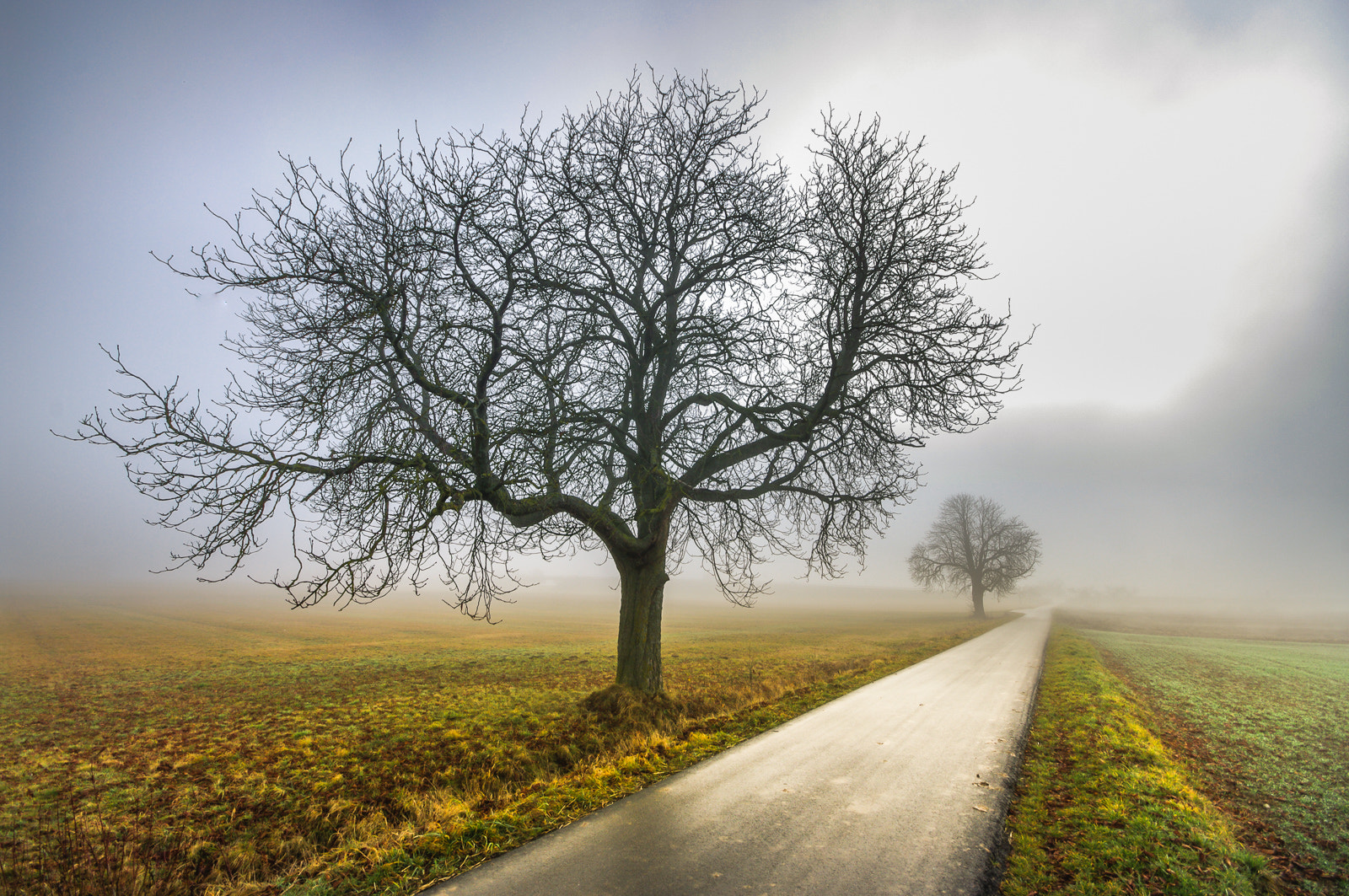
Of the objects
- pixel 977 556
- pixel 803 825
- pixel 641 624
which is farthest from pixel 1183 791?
pixel 977 556

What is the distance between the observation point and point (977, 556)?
50750 millimetres

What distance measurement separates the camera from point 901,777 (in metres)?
6.43

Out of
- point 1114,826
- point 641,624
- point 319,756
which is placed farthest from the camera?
point 641,624

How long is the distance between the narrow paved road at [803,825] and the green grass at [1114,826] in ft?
1.01

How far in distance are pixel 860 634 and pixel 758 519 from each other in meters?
28.2

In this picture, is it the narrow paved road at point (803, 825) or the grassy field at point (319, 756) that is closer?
the narrow paved road at point (803, 825)

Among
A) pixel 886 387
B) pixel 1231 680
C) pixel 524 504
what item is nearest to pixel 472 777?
pixel 524 504

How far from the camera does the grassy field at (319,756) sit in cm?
457

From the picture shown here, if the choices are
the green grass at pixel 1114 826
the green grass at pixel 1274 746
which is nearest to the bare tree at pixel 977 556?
the green grass at pixel 1274 746

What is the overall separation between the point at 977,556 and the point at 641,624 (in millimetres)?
50342

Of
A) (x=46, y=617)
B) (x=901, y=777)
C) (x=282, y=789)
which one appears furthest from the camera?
(x=46, y=617)

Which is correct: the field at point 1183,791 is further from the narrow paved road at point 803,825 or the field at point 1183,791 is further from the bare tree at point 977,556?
the bare tree at point 977,556

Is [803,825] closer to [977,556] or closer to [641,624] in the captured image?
[641,624]

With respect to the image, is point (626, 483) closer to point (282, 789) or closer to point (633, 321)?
point (633, 321)
